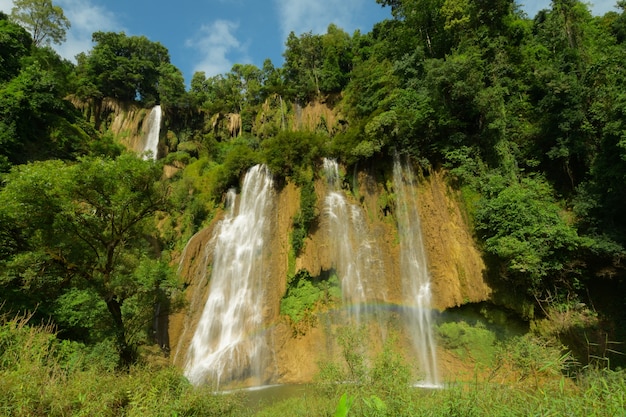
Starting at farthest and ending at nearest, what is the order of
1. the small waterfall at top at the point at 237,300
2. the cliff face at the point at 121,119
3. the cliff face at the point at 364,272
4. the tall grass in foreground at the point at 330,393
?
the cliff face at the point at 121,119 < the small waterfall at top at the point at 237,300 < the cliff face at the point at 364,272 < the tall grass in foreground at the point at 330,393

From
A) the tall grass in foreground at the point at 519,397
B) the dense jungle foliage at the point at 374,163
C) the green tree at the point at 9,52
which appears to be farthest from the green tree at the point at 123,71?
the tall grass in foreground at the point at 519,397

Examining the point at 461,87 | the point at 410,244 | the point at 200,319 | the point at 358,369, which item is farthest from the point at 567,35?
the point at 200,319

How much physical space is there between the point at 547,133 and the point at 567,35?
925 centimetres

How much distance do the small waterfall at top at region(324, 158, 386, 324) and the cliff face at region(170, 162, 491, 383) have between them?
0.15 metres

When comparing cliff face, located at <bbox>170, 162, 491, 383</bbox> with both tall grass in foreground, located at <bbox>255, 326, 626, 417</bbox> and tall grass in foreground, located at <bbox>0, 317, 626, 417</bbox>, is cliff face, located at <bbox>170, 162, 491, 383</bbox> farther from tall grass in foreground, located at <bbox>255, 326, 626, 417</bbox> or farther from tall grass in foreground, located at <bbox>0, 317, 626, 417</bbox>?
tall grass in foreground, located at <bbox>255, 326, 626, 417</bbox>

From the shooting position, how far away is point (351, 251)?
Answer: 17.4m

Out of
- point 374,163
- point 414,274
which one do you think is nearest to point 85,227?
point 414,274

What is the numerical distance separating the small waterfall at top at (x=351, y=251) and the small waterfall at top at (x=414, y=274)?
55.9 inches

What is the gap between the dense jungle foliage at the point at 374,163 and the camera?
6.66 m

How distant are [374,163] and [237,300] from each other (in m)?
11.2

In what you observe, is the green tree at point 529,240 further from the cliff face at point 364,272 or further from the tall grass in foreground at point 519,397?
the tall grass in foreground at point 519,397

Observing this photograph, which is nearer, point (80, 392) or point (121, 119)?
point (80, 392)

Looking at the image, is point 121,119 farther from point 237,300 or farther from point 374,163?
point 374,163

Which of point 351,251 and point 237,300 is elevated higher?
point 351,251
